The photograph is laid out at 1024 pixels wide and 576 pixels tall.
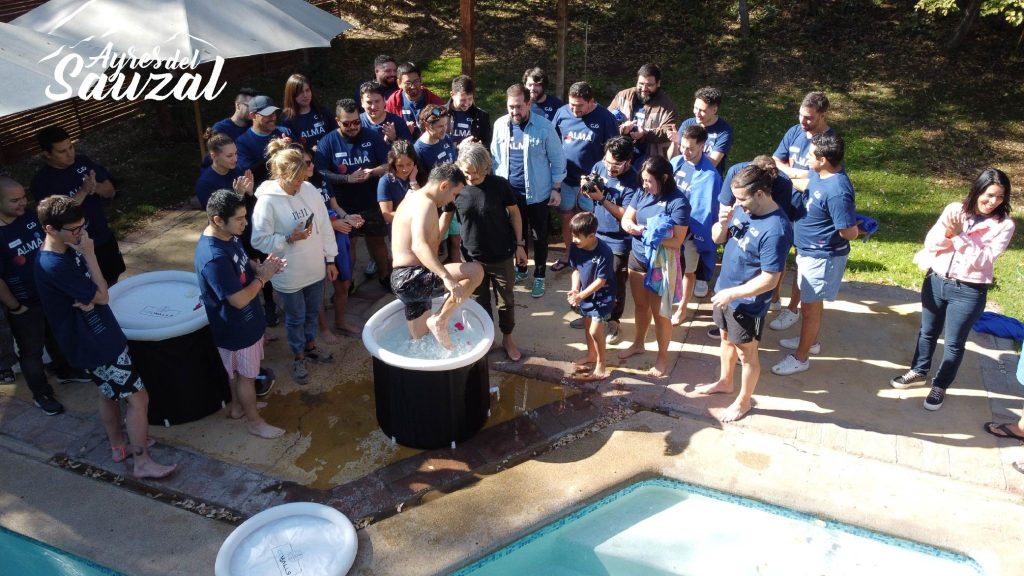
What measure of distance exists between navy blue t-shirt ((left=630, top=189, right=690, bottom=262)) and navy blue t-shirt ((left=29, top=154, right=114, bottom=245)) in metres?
3.88

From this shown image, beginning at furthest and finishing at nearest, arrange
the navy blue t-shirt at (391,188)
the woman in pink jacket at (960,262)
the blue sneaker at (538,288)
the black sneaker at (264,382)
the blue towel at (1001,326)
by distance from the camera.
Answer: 1. the blue sneaker at (538,288)
2. the blue towel at (1001,326)
3. the navy blue t-shirt at (391,188)
4. the black sneaker at (264,382)
5. the woman in pink jacket at (960,262)

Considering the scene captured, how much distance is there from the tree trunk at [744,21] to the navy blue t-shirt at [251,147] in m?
9.92

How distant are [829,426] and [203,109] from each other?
10.0 m

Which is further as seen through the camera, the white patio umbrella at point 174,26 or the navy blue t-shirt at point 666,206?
the white patio umbrella at point 174,26

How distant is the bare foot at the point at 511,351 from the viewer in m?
5.64

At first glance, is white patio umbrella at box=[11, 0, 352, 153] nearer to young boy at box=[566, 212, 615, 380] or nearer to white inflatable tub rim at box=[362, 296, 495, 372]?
white inflatable tub rim at box=[362, 296, 495, 372]

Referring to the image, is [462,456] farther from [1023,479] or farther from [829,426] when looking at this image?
[1023,479]

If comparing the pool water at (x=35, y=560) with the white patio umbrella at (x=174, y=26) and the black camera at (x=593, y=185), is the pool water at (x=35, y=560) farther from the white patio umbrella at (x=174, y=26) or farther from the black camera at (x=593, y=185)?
the white patio umbrella at (x=174, y=26)

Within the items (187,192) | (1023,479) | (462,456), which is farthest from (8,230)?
(1023,479)

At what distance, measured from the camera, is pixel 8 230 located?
460cm

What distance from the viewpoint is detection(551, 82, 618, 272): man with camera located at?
6266mm

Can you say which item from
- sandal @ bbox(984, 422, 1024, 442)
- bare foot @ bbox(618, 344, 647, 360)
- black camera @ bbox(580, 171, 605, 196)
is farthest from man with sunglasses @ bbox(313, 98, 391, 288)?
sandal @ bbox(984, 422, 1024, 442)

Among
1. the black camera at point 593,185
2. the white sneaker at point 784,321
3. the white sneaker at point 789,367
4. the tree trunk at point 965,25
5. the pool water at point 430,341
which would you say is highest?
the tree trunk at point 965,25

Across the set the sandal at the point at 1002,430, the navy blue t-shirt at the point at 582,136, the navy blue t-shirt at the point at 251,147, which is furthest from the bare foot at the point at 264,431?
the sandal at the point at 1002,430
